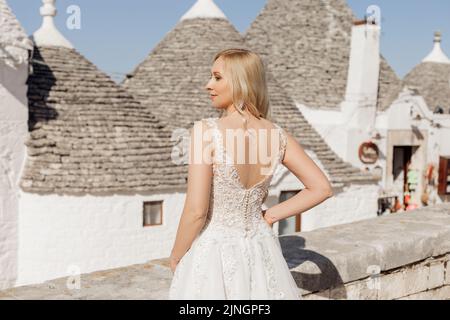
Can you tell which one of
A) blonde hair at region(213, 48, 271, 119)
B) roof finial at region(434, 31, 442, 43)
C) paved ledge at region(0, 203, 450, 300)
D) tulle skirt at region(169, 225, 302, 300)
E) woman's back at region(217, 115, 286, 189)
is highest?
roof finial at region(434, 31, 442, 43)

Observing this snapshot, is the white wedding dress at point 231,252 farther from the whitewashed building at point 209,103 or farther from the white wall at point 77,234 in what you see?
the whitewashed building at point 209,103

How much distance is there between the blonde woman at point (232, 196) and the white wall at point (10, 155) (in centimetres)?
998

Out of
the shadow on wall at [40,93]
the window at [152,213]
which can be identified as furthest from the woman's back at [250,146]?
the shadow on wall at [40,93]

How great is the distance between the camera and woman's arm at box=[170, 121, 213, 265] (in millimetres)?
2490

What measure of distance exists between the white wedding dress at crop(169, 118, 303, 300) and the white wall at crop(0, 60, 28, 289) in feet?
32.8

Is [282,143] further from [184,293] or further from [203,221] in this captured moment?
[184,293]

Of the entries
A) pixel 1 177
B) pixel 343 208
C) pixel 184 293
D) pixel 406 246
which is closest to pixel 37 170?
pixel 1 177

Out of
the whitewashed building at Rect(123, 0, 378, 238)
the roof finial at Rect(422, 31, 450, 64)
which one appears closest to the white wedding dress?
the whitewashed building at Rect(123, 0, 378, 238)

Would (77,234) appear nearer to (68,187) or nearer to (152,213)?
(68,187)

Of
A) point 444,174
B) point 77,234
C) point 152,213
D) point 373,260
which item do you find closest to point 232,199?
point 373,260

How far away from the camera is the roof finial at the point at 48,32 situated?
46.8 ft

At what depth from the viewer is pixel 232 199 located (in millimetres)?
2625

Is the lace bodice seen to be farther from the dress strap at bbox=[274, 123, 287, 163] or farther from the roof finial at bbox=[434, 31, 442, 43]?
the roof finial at bbox=[434, 31, 442, 43]
